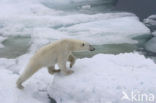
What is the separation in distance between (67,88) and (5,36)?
395cm

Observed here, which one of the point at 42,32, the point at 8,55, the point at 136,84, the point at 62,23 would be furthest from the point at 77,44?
the point at 62,23

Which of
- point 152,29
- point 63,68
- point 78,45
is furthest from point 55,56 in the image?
point 152,29

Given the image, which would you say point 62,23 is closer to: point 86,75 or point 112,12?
point 112,12

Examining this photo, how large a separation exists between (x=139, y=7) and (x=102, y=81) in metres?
6.54

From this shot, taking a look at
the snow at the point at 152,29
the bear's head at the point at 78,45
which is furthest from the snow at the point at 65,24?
the bear's head at the point at 78,45

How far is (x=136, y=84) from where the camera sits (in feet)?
8.64

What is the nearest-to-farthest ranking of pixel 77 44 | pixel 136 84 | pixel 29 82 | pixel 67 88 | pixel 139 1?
pixel 136 84, pixel 67 88, pixel 77 44, pixel 29 82, pixel 139 1

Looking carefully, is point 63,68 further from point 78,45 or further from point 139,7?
point 139,7

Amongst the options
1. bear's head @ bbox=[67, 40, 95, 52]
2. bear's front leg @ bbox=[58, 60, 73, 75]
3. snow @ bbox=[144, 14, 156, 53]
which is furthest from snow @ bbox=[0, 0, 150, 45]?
bear's front leg @ bbox=[58, 60, 73, 75]

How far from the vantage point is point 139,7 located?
28.7 ft

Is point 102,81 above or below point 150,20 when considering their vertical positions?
A: above

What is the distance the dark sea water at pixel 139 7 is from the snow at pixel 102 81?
4919 millimetres

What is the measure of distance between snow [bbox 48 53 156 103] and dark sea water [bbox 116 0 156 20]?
4.92 m

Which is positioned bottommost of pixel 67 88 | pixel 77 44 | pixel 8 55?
pixel 8 55
